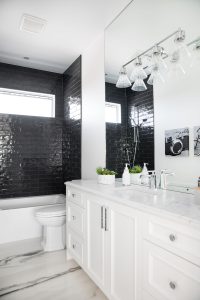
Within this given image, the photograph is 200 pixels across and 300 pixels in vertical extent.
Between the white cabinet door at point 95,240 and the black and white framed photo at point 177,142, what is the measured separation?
733 mm

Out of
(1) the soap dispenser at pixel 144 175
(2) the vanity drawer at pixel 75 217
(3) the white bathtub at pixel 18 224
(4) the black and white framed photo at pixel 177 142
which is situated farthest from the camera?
(3) the white bathtub at pixel 18 224

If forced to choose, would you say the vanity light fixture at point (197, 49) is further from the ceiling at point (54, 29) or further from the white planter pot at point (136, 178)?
the white planter pot at point (136, 178)

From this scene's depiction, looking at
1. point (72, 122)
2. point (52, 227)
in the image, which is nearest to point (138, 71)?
point (72, 122)

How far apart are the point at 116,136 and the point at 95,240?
118cm

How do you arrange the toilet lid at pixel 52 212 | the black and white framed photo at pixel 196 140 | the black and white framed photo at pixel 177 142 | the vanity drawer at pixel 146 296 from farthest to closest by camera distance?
the toilet lid at pixel 52 212 < the black and white framed photo at pixel 177 142 < the black and white framed photo at pixel 196 140 < the vanity drawer at pixel 146 296

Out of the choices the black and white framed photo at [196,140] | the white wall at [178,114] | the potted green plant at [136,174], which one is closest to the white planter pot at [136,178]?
the potted green plant at [136,174]

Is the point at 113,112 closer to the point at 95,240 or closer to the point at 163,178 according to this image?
the point at 163,178

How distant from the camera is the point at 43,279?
211 centimetres

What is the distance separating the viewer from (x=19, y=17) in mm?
2410

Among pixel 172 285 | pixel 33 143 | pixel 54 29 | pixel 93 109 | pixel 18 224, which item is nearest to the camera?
pixel 172 285

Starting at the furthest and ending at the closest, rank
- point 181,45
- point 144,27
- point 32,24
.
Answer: point 32,24
point 144,27
point 181,45

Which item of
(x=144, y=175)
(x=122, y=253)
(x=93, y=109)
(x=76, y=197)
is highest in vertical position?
(x=93, y=109)

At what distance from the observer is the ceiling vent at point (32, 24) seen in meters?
2.42

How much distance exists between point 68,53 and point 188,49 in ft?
6.64
